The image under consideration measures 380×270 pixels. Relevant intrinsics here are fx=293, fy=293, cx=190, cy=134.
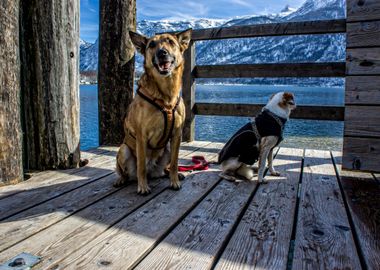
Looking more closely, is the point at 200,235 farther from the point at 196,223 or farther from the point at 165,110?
the point at 165,110

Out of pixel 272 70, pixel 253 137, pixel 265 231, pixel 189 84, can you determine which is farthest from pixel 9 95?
pixel 272 70

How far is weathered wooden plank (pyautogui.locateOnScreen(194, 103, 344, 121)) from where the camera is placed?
4.16 meters

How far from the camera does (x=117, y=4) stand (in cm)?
452

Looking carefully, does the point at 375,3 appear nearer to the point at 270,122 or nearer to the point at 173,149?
the point at 270,122

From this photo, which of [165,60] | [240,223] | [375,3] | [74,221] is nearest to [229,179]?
[240,223]

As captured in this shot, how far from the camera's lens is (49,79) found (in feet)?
10.6

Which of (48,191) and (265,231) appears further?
(48,191)

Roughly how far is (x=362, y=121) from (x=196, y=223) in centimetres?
233

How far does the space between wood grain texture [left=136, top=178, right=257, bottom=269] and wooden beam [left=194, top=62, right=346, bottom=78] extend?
2.41 m

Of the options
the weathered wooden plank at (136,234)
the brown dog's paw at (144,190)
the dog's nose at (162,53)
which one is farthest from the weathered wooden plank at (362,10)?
the brown dog's paw at (144,190)

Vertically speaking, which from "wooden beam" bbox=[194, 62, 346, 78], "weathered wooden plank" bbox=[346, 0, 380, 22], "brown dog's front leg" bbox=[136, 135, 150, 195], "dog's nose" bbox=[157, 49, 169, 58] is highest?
"weathered wooden plank" bbox=[346, 0, 380, 22]

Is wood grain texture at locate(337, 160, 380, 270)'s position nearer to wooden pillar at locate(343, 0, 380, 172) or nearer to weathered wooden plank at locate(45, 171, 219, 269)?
wooden pillar at locate(343, 0, 380, 172)

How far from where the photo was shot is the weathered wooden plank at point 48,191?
2324 mm

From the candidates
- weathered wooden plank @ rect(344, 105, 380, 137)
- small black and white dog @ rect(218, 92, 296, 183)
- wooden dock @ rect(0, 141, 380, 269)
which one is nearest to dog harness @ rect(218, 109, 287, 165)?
small black and white dog @ rect(218, 92, 296, 183)
